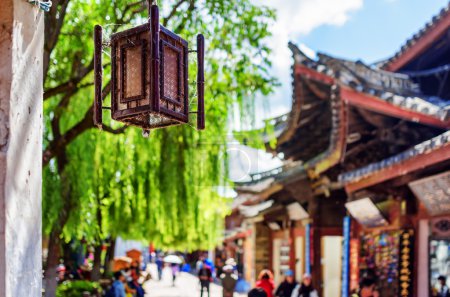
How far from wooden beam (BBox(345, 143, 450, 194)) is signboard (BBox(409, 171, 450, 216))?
35cm

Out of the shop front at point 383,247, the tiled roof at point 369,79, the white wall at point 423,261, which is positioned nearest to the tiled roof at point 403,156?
the shop front at point 383,247

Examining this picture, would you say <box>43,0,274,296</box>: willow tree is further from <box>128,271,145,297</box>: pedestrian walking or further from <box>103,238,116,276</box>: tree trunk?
<box>103,238,116,276</box>: tree trunk

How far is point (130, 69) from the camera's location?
462cm

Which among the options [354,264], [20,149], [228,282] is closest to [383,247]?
[354,264]

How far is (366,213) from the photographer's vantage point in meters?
13.0

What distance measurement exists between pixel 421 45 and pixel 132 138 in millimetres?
5833

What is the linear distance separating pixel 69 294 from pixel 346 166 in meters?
7.15

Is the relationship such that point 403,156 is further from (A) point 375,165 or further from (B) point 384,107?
(B) point 384,107

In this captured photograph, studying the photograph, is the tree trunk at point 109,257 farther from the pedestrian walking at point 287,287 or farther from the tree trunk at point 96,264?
the pedestrian walking at point 287,287

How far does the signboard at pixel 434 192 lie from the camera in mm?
9812

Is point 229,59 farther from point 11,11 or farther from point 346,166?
point 11,11

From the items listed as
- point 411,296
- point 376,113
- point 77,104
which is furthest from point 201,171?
point 411,296

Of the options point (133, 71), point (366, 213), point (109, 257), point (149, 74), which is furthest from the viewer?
point (109, 257)

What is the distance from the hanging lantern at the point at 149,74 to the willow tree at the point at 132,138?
3.37 metres
